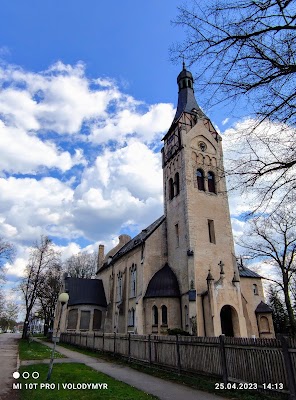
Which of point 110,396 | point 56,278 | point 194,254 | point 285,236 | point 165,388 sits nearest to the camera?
point 110,396

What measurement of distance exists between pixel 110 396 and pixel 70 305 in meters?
31.1

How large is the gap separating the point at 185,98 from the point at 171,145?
702 cm

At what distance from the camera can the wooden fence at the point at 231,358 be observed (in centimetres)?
786

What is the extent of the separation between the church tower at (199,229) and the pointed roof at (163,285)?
0.52m

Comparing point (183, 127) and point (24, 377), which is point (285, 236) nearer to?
point (183, 127)

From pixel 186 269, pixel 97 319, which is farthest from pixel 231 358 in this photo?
pixel 97 319

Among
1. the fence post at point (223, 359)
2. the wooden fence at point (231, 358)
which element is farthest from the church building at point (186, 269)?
the fence post at point (223, 359)

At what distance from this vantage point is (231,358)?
31.9 ft

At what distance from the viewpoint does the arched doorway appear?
23.3 metres

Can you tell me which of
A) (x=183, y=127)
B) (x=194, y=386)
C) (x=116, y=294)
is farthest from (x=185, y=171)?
(x=194, y=386)

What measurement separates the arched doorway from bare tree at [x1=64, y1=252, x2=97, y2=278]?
156 ft

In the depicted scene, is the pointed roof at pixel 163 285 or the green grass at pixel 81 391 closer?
the green grass at pixel 81 391

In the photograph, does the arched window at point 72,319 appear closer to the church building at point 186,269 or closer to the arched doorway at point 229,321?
the church building at point 186,269

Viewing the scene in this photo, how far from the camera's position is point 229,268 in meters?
25.9
